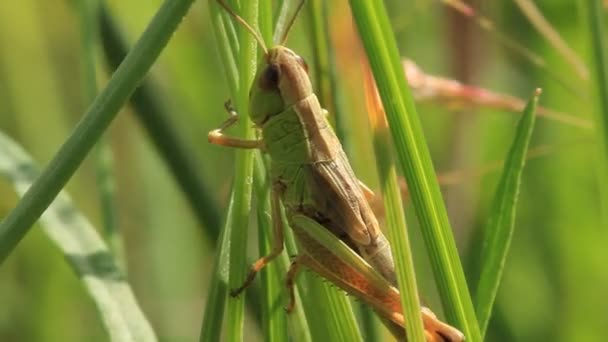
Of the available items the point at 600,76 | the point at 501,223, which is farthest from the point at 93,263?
the point at 600,76

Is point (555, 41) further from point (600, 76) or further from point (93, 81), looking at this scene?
point (93, 81)

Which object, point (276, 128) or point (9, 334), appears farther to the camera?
point (9, 334)

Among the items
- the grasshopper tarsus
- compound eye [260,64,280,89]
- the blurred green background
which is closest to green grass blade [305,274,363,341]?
the grasshopper tarsus

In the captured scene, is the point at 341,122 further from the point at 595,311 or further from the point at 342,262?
the point at 595,311

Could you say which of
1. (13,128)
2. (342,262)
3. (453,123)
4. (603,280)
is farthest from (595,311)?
(13,128)

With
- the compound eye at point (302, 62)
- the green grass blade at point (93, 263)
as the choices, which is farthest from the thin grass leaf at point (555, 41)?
the green grass blade at point (93, 263)

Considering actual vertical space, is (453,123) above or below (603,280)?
above
